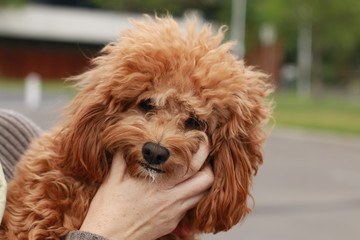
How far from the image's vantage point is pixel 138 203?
292 centimetres

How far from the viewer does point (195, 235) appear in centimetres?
327

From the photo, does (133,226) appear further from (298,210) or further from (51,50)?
(51,50)

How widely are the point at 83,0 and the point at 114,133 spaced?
5602 cm

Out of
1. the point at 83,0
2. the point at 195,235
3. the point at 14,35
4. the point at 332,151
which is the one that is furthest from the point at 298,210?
the point at 83,0

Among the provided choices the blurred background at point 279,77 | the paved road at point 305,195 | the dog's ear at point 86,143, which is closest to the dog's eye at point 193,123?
the dog's ear at point 86,143

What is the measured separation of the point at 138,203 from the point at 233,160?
474 mm

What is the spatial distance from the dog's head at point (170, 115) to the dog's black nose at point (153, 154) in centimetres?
2

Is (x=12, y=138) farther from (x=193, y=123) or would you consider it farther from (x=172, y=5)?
(x=172, y=5)

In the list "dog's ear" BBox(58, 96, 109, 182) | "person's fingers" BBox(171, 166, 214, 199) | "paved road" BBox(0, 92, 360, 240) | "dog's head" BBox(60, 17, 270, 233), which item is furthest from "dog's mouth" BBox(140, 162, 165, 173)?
"paved road" BBox(0, 92, 360, 240)

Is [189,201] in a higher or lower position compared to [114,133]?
lower

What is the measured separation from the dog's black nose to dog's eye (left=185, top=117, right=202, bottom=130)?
25 centimetres

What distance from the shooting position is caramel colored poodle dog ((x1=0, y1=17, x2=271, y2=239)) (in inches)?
116

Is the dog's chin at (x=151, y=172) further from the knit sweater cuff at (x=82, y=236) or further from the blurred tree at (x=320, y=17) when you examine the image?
the blurred tree at (x=320, y=17)

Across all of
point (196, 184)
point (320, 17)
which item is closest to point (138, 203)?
point (196, 184)
